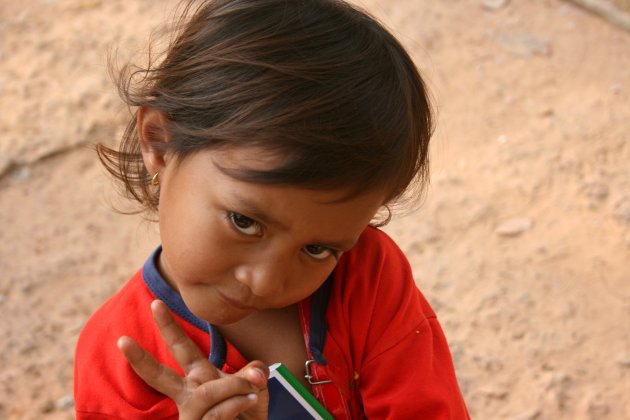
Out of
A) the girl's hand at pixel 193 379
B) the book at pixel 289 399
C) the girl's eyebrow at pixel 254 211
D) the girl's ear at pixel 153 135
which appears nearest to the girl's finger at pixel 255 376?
the girl's hand at pixel 193 379

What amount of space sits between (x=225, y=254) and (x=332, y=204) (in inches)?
7.1

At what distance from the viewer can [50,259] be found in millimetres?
2754

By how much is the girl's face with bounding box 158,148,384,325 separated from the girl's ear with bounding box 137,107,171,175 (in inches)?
1.6

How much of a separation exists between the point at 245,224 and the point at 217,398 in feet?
0.87

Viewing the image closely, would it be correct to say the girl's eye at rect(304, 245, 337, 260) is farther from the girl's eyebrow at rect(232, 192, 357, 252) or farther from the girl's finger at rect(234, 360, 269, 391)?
the girl's finger at rect(234, 360, 269, 391)

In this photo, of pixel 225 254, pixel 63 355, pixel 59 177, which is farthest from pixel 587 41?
pixel 225 254

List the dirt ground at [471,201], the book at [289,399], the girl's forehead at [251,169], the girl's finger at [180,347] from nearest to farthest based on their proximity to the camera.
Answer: the girl's forehead at [251,169], the girl's finger at [180,347], the book at [289,399], the dirt ground at [471,201]

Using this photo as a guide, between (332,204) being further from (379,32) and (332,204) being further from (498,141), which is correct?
(498,141)

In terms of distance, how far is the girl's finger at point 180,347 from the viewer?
1.33 metres

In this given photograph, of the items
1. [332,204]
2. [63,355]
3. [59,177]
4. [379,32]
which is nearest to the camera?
[332,204]

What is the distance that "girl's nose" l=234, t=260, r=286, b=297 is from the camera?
1248 millimetres

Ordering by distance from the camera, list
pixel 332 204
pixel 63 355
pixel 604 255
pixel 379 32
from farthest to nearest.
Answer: pixel 604 255 → pixel 63 355 → pixel 379 32 → pixel 332 204

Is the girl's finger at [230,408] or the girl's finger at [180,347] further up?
the girl's finger at [180,347]

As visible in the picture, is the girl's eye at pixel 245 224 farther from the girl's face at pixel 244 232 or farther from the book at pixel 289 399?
the book at pixel 289 399
